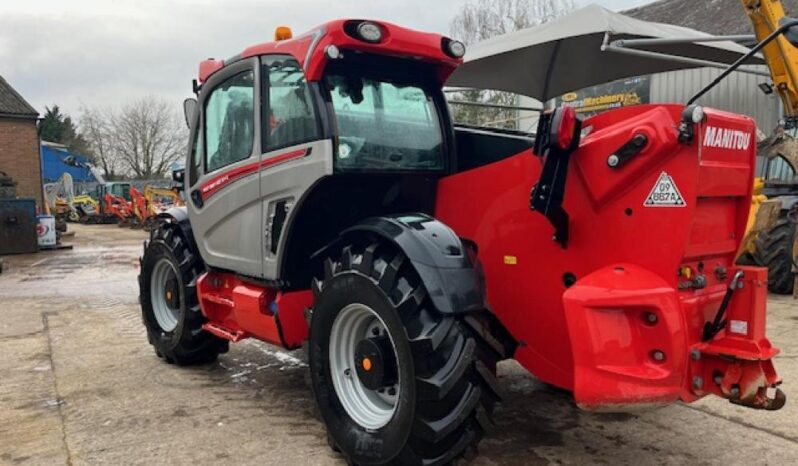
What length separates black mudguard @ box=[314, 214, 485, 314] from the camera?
287 centimetres

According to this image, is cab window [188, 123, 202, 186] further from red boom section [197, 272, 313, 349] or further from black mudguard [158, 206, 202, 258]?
red boom section [197, 272, 313, 349]

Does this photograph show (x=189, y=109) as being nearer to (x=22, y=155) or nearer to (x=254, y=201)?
(x=254, y=201)

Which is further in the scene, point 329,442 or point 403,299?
point 329,442

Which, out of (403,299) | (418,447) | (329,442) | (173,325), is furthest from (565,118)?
(173,325)

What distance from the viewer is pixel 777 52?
27.0ft

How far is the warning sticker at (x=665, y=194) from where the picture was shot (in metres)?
2.63

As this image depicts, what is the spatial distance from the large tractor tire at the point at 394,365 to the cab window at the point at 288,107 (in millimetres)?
778

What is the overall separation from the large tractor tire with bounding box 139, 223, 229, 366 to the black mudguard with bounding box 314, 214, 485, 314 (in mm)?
2261

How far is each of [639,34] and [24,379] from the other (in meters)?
7.77

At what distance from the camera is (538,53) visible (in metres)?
9.50

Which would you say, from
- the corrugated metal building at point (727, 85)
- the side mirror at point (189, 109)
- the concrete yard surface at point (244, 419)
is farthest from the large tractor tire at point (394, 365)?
the corrugated metal building at point (727, 85)

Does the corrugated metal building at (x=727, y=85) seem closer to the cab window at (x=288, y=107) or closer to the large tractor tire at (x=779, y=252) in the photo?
the large tractor tire at (x=779, y=252)

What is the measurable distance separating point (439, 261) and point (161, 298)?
3.48 m

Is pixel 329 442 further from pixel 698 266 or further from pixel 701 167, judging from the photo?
pixel 701 167
